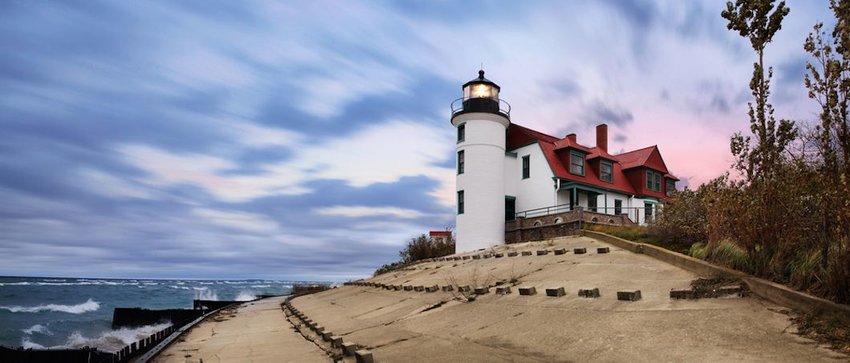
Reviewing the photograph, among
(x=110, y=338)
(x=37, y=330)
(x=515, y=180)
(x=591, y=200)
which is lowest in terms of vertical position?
(x=37, y=330)

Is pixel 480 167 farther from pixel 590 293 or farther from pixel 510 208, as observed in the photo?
pixel 590 293

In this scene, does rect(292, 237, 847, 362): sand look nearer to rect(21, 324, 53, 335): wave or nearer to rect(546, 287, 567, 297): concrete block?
rect(546, 287, 567, 297): concrete block

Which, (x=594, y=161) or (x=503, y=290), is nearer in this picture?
(x=503, y=290)

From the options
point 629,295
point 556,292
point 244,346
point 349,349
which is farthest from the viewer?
point 244,346

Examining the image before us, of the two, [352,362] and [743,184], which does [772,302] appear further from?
[352,362]

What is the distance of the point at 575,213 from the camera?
2766 centimetres

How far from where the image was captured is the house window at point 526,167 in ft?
106

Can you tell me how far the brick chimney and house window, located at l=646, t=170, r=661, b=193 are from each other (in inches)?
132

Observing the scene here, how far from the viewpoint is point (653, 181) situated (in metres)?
36.7

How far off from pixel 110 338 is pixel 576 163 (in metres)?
26.1

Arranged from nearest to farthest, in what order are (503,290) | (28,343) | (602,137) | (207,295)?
(503,290) → (28,343) → (602,137) → (207,295)

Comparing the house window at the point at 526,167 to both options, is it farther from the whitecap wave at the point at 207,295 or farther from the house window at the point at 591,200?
the whitecap wave at the point at 207,295

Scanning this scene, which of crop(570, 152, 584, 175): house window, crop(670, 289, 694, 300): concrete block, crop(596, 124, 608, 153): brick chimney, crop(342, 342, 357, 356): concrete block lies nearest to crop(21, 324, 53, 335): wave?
crop(342, 342, 357, 356): concrete block

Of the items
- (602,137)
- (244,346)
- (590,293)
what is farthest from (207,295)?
(590,293)
